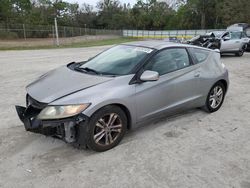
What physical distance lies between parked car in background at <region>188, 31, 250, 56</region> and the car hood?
1116cm

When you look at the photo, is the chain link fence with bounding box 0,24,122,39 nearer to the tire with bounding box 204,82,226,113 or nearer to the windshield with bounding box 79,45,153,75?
the windshield with bounding box 79,45,153,75

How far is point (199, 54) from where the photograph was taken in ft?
16.4

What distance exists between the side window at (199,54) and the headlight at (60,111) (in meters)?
2.55

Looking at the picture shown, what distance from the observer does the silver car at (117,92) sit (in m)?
3.34

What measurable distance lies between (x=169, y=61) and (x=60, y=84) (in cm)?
Answer: 183

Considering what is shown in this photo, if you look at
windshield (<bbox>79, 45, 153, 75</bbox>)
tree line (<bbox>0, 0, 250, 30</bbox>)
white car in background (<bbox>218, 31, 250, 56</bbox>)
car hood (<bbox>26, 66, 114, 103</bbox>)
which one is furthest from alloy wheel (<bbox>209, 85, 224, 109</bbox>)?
tree line (<bbox>0, 0, 250, 30</bbox>)

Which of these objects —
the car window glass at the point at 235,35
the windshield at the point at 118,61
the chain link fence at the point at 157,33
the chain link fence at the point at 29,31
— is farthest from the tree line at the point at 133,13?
the windshield at the point at 118,61

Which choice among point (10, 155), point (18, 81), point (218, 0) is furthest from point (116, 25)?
point (10, 155)

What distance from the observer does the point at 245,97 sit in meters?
6.42

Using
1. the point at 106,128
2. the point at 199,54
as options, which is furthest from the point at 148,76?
the point at 199,54

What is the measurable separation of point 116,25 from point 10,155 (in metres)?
74.9

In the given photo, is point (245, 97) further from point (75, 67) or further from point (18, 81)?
point (18, 81)

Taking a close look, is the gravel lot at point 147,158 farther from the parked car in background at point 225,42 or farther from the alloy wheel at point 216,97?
the parked car in background at point 225,42

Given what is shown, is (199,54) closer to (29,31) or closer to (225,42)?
(225,42)
